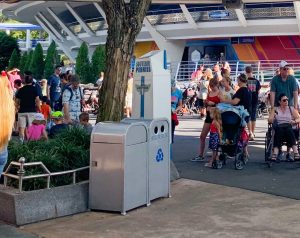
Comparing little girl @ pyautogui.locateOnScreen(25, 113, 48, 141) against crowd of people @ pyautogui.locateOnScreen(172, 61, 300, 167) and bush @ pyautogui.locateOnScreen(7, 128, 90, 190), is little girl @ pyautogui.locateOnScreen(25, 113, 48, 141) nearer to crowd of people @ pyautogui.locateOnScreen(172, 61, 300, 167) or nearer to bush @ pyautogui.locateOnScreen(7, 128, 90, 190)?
bush @ pyautogui.locateOnScreen(7, 128, 90, 190)

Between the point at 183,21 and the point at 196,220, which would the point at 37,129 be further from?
the point at 183,21

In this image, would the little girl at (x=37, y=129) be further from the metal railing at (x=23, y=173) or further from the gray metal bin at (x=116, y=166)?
the gray metal bin at (x=116, y=166)

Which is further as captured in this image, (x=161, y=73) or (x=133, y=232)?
(x=161, y=73)

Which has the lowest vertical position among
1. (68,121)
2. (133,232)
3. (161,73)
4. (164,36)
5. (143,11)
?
(133,232)

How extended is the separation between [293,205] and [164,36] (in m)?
41.5

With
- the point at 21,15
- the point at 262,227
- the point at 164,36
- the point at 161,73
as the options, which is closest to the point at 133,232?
the point at 262,227

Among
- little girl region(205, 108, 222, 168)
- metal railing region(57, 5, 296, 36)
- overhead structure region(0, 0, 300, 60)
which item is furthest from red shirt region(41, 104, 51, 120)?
metal railing region(57, 5, 296, 36)

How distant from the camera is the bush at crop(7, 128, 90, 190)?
26.3 ft

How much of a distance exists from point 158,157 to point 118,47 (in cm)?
192

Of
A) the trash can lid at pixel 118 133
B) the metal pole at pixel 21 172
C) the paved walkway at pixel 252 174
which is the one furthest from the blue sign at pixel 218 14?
the metal pole at pixel 21 172

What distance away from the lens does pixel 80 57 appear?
42438 millimetres

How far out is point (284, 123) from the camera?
448 inches

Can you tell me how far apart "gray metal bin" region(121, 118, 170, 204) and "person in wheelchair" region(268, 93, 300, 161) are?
10.6 ft

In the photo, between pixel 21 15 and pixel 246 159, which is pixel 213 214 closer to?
pixel 246 159
